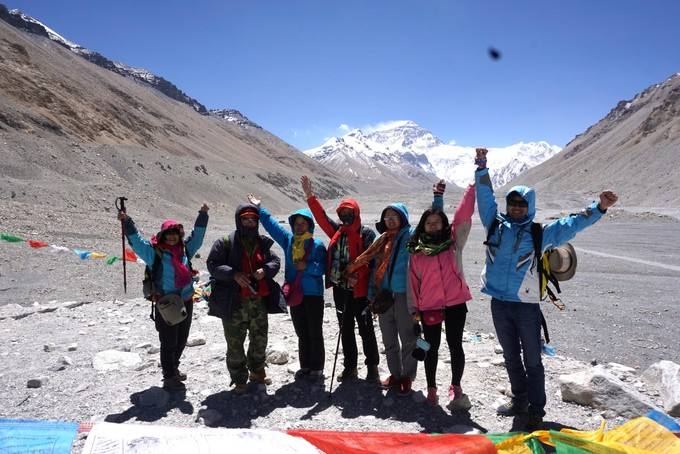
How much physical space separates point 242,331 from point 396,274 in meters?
1.66

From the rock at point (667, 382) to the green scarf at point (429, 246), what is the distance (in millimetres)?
2424

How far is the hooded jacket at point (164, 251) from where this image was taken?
4.22 meters

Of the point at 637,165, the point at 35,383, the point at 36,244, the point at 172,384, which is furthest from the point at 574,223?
the point at 637,165

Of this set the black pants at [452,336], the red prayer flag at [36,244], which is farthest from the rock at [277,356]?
the red prayer flag at [36,244]

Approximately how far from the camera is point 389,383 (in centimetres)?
446

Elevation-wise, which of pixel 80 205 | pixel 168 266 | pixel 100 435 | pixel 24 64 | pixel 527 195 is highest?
pixel 24 64

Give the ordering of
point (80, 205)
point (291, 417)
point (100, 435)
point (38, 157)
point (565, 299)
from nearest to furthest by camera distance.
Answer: point (100, 435) < point (291, 417) < point (565, 299) < point (80, 205) < point (38, 157)

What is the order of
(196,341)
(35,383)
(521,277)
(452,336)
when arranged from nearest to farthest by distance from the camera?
(521,277) < (452,336) < (35,383) < (196,341)

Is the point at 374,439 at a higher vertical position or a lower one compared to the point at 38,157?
lower

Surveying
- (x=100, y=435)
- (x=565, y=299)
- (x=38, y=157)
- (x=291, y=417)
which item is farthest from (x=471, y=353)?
(x=38, y=157)

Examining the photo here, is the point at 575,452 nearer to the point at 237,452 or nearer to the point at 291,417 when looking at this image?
the point at 237,452

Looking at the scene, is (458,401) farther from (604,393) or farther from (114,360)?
(114,360)

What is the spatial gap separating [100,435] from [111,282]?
8.59 m

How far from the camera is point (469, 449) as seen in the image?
2.79 meters
